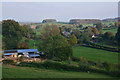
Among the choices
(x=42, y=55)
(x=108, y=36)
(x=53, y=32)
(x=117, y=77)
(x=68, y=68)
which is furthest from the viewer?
(x=53, y=32)

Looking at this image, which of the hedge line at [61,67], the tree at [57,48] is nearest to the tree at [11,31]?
the tree at [57,48]

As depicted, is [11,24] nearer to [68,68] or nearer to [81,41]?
[81,41]

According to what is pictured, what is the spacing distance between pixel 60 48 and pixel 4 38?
12.1 meters

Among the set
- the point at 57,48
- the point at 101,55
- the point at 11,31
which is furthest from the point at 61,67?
the point at 11,31

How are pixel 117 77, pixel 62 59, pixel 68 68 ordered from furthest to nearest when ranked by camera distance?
pixel 62 59, pixel 68 68, pixel 117 77

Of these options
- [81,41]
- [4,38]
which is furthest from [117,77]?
[4,38]

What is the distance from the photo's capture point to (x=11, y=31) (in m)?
23.1

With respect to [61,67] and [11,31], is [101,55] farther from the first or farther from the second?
[11,31]

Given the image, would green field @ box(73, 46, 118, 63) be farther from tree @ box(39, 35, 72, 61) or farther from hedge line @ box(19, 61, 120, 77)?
hedge line @ box(19, 61, 120, 77)

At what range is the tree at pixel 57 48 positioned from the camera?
14375 mm

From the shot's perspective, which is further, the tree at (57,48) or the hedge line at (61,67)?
the tree at (57,48)

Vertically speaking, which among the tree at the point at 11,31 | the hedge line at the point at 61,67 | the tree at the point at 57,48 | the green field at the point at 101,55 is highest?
the tree at the point at 11,31

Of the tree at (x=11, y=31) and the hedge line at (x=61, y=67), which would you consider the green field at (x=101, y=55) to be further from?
the tree at (x=11, y=31)

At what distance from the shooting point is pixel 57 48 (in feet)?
49.1
